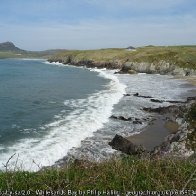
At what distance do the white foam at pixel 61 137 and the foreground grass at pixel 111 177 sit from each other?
16.3 feet

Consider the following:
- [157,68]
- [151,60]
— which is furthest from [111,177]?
[151,60]

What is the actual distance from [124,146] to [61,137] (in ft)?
17.4

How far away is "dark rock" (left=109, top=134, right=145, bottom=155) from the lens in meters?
21.2

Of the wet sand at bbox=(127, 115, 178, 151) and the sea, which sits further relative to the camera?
the wet sand at bbox=(127, 115, 178, 151)

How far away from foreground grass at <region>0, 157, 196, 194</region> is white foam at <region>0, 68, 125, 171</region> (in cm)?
498

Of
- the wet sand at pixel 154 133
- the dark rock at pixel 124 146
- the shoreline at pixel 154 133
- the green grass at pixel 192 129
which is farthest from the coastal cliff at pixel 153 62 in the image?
the dark rock at pixel 124 146

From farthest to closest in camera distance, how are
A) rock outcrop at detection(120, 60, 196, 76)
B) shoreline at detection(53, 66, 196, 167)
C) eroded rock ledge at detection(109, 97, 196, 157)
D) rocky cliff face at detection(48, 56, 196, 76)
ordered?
rocky cliff face at detection(48, 56, 196, 76) < rock outcrop at detection(120, 60, 196, 76) < shoreline at detection(53, 66, 196, 167) < eroded rock ledge at detection(109, 97, 196, 157)

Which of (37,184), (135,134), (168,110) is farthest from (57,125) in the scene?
(37,184)

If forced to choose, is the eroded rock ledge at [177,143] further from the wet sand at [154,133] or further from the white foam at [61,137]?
the white foam at [61,137]

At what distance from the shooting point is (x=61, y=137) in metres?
25.4

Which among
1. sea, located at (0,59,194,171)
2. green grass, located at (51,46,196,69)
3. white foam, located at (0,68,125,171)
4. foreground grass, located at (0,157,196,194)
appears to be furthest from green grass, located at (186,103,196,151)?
green grass, located at (51,46,196,69)

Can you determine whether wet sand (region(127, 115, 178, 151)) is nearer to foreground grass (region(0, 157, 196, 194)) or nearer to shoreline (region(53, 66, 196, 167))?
shoreline (region(53, 66, 196, 167))

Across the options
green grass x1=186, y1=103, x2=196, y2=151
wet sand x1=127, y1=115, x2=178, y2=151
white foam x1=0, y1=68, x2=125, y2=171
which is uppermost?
green grass x1=186, y1=103, x2=196, y2=151

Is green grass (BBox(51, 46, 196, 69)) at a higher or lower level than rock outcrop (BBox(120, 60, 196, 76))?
higher
